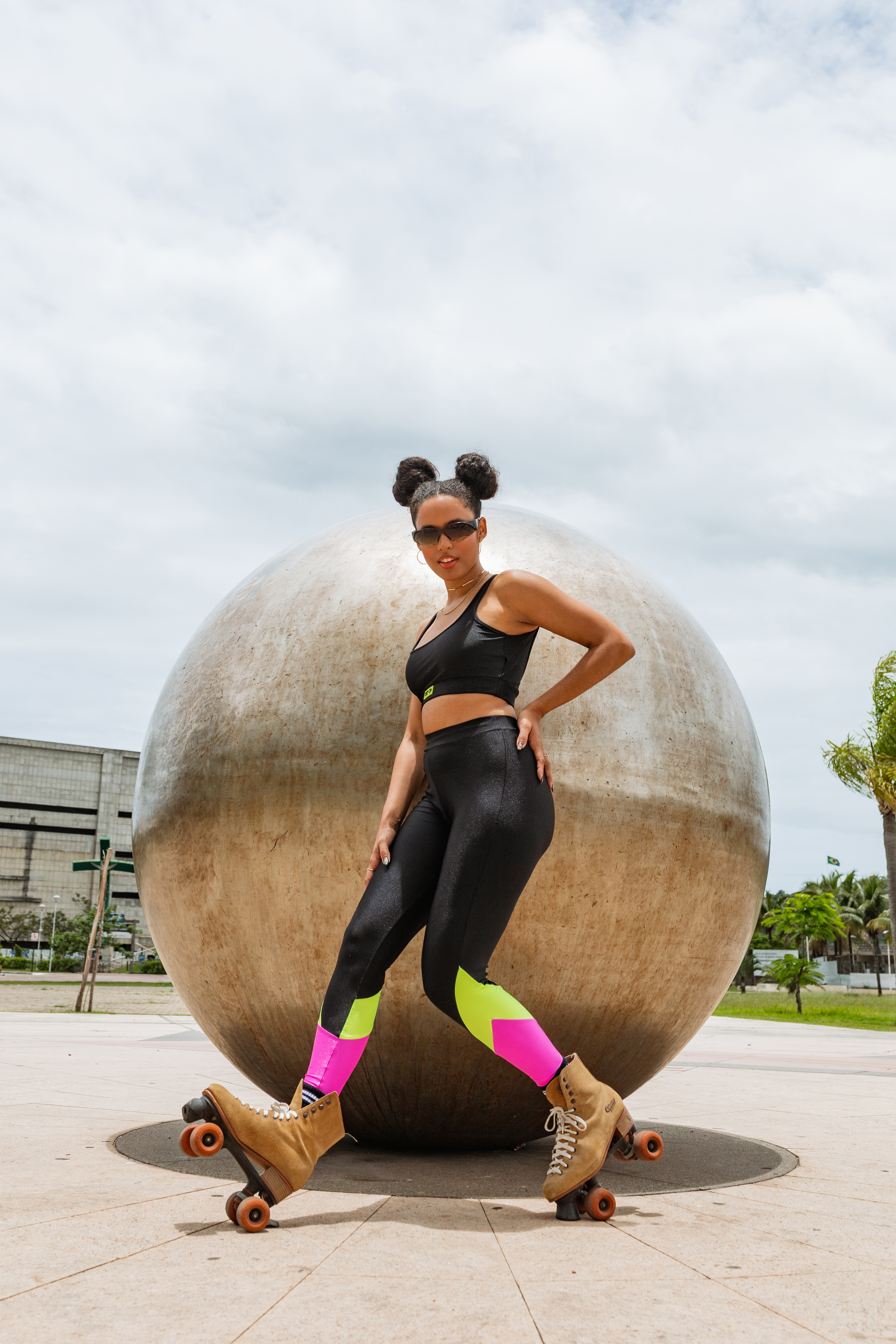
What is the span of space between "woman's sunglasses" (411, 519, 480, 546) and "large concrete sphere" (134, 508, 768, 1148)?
0.48m

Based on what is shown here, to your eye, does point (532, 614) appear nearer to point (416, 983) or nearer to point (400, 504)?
point (400, 504)

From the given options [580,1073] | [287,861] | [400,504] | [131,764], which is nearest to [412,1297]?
[580,1073]

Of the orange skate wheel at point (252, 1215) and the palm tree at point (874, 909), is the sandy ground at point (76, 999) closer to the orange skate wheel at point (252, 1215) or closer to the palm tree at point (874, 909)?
the orange skate wheel at point (252, 1215)

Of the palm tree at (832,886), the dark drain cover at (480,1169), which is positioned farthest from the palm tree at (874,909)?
the dark drain cover at (480,1169)

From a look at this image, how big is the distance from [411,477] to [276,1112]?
2.34m

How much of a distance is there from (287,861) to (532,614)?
138 cm

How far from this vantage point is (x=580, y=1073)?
352cm

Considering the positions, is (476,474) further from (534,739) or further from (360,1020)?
(360,1020)

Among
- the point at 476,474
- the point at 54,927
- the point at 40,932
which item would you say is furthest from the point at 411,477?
the point at 40,932

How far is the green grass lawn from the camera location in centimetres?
2361

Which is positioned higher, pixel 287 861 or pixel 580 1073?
pixel 287 861

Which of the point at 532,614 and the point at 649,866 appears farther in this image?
the point at 649,866

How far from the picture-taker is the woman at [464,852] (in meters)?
3.43

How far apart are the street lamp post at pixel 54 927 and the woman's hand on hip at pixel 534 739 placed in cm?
6436
